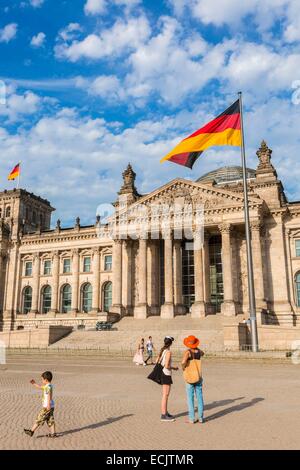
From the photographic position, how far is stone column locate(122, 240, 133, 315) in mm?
53062

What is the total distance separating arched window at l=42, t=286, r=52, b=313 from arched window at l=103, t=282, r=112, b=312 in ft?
31.3

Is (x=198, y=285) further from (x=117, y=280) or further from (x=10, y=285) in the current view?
(x=10, y=285)

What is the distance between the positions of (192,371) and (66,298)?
5507 centimetres

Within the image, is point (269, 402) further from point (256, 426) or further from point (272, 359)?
point (272, 359)

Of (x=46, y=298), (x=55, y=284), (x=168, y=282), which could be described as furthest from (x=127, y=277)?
(x=46, y=298)

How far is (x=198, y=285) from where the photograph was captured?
159 ft

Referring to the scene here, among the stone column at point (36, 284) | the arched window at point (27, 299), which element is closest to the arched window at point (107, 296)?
the stone column at point (36, 284)

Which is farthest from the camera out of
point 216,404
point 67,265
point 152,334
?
point 67,265

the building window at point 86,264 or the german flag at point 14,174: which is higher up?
the german flag at point 14,174

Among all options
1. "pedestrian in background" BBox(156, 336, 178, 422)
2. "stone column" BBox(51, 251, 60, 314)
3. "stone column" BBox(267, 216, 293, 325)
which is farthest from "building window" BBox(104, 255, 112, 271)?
"pedestrian in background" BBox(156, 336, 178, 422)

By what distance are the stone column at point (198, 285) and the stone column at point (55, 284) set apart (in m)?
23.7

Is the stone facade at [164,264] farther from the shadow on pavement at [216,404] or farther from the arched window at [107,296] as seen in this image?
the shadow on pavement at [216,404]

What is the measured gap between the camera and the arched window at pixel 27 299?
65.4 metres
